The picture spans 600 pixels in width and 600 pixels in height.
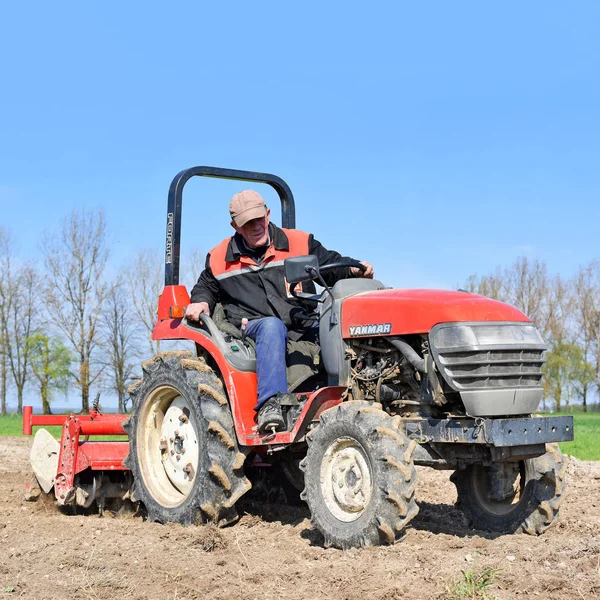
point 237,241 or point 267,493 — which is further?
point 267,493

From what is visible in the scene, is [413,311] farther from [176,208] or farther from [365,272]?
[176,208]

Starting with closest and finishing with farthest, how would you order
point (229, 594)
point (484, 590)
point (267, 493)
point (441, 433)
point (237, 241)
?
point (484, 590), point (229, 594), point (441, 433), point (237, 241), point (267, 493)

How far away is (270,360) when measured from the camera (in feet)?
18.7

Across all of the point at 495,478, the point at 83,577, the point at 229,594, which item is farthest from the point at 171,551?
the point at 495,478

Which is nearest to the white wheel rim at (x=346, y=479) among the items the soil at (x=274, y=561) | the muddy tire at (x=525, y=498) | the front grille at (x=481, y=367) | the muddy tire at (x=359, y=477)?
the muddy tire at (x=359, y=477)

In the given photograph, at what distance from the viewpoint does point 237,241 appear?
255 inches

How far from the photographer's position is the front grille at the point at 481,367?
5004 mm

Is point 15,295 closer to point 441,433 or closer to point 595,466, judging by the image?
point 595,466

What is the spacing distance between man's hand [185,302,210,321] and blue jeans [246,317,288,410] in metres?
0.66

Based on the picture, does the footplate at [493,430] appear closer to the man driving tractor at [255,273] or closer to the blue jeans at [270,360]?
the blue jeans at [270,360]

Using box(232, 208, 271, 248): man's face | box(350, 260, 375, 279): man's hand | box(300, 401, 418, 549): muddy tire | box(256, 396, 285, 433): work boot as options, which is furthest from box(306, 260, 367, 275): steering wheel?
box(300, 401, 418, 549): muddy tire

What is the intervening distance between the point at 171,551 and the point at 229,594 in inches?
41.8

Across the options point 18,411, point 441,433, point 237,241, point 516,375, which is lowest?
point 18,411

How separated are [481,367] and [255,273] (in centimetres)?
197
